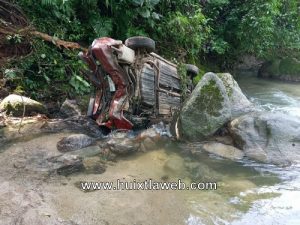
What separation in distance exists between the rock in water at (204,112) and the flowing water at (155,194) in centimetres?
52

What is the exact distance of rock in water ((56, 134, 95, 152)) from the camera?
521cm

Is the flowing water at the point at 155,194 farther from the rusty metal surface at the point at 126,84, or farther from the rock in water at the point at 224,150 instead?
the rusty metal surface at the point at 126,84

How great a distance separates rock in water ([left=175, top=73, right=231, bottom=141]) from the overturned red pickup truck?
65cm

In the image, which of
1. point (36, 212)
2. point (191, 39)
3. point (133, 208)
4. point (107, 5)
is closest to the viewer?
point (36, 212)

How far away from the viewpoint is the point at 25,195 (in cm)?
381

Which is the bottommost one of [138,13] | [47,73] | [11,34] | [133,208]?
[133,208]

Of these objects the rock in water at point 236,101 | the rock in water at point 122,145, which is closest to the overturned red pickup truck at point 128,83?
the rock in water at point 122,145

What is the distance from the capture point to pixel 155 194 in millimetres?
4129

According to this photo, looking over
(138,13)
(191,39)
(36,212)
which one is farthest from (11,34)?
(36,212)

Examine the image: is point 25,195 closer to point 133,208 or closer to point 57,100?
point 133,208

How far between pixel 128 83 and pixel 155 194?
7.66ft

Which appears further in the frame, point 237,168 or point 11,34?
point 11,34

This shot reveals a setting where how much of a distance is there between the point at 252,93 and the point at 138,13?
4.41 metres

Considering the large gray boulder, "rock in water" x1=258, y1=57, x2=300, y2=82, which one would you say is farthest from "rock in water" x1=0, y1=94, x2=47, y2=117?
"rock in water" x1=258, y1=57, x2=300, y2=82
